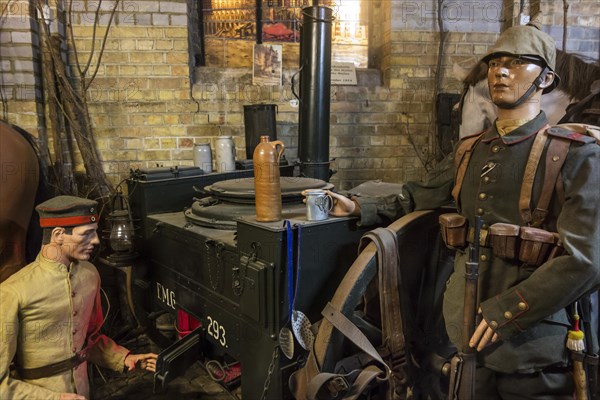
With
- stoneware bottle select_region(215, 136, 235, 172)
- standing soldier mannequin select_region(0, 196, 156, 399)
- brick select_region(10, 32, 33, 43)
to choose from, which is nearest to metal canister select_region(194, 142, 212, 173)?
stoneware bottle select_region(215, 136, 235, 172)

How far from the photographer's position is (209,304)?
241 cm

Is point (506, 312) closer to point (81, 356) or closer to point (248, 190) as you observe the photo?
point (248, 190)

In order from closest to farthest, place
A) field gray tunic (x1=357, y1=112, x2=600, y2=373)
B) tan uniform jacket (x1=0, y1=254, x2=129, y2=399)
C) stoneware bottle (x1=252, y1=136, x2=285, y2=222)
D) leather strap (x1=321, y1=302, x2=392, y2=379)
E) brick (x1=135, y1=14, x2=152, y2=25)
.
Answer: field gray tunic (x1=357, y1=112, x2=600, y2=373) → tan uniform jacket (x1=0, y1=254, x2=129, y2=399) → leather strap (x1=321, y1=302, x2=392, y2=379) → stoneware bottle (x1=252, y1=136, x2=285, y2=222) → brick (x1=135, y1=14, x2=152, y2=25)

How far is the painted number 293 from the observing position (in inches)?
92.4

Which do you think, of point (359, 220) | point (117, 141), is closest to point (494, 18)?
point (359, 220)

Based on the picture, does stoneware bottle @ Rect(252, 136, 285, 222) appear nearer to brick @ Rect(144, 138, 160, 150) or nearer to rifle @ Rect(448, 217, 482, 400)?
rifle @ Rect(448, 217, 482, 400)

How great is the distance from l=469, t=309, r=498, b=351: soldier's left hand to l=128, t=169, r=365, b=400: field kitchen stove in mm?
743

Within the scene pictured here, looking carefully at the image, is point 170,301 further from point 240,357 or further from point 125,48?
point 125,48

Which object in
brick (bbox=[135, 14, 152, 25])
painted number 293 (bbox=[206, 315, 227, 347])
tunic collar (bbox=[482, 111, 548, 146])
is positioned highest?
brick (bbox=[135, 14, 152, 25])

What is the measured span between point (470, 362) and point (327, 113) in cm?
216

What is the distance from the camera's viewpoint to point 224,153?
3.24 metres

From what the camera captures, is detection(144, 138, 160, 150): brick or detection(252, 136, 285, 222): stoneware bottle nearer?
detection(252, 136, 285, 222): stoneware bottle

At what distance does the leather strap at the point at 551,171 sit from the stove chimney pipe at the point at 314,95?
1936mm

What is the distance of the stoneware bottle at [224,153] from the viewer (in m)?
3.24
